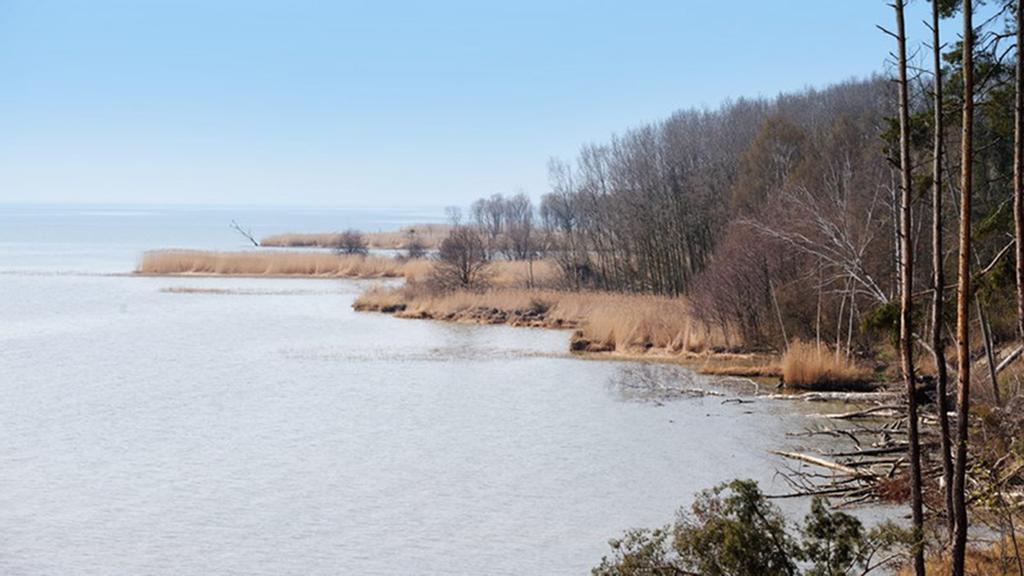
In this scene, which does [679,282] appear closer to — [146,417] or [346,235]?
[146,417]

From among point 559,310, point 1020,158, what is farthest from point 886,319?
point 559,310

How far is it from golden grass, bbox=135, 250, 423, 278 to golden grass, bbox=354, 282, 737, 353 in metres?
16.4

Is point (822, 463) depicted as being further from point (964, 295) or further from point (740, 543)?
point (740, 543)

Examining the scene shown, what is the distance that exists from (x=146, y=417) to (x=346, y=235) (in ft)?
175

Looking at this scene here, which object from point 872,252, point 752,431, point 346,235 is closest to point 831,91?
point 346,235

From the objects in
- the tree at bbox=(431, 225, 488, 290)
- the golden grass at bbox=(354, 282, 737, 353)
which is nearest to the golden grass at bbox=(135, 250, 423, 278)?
the golden grass at bbox=(354, 282, 737, 353)

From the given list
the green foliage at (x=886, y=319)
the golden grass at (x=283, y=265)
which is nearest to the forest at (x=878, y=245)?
the green foliage at (x=886, y=319)

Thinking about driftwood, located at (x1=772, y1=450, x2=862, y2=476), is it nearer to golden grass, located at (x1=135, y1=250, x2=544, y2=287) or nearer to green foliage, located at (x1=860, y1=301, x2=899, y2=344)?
green foliage, located at (x1=860, y1=301, x2=899, y2=344)

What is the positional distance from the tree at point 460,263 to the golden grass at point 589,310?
1.07 m

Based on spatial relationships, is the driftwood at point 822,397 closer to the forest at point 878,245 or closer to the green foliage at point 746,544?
the forest at point 878,245

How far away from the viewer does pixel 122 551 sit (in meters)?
13.5

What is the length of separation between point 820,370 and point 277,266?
152 ft

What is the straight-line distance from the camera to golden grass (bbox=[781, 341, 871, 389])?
24219 mm

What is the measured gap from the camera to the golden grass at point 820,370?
2422cm
